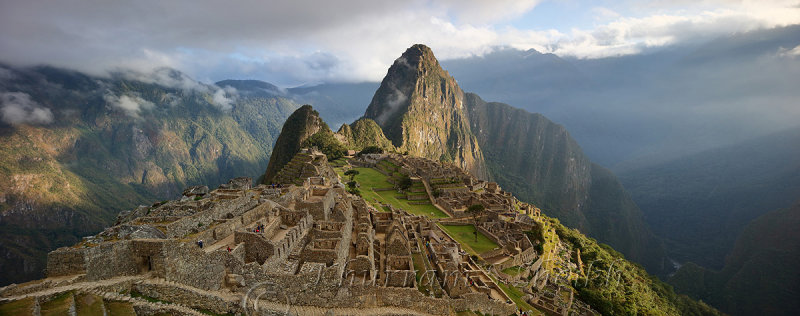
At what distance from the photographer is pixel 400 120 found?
198625mm

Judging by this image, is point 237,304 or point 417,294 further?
point 417,294

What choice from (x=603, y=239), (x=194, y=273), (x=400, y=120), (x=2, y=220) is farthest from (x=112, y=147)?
(x=603, y=239)

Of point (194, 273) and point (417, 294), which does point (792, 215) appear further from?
point (194, 273)

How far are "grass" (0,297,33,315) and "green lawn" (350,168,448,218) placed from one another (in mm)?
33535

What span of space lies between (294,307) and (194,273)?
14.0ft

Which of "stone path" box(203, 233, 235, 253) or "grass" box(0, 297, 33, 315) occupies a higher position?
"grass" box(0, 297, 33, 315)

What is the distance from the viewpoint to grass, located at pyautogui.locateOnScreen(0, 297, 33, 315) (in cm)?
882

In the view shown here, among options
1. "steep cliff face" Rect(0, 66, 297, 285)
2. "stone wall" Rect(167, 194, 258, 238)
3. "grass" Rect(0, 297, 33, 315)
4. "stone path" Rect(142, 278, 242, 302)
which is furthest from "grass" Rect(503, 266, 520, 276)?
"steep cliff face" Rect(0, 66, 297, 285)

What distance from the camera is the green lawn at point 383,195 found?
48.4 m

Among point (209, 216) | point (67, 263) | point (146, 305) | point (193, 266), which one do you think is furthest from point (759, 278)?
point (67, 263)

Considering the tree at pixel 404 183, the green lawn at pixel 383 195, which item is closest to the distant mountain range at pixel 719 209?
the tree at pixel 404 183

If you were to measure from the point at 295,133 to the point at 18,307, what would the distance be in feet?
356

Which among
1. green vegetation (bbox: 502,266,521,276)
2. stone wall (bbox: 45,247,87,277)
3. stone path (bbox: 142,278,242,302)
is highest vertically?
stone wall (bbox: 45,247,87,277)

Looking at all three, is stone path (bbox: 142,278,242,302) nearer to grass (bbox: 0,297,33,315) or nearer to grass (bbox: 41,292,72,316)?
grass (bbox: 41,292,72,316)
